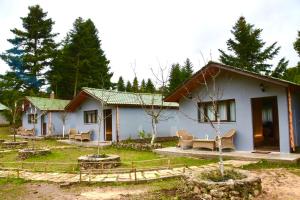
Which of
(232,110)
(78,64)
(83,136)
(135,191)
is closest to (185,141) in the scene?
(232,110)

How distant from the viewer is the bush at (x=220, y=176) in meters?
8.19

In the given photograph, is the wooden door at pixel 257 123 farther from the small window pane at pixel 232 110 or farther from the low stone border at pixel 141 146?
the low stone border at pixel 141 146

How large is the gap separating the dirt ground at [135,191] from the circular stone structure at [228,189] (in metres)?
0.26

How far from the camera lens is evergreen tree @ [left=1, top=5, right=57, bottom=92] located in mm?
44031

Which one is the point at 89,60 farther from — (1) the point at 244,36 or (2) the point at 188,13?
(2) the point at 188,13

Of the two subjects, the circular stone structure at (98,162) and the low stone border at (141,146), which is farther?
the low stone border at (141,146)

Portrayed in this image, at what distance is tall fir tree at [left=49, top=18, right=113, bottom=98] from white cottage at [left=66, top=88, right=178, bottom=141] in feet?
55.0

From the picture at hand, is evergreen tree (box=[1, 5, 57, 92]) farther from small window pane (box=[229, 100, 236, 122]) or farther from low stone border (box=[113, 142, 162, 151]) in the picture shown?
small window pane (box=[229, 100, 236, 122])

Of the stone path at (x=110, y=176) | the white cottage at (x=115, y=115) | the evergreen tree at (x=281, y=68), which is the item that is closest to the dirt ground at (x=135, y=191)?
the stone path at (x=110, y=176)

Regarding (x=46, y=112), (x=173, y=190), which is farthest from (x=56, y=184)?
(x=46, y=112)

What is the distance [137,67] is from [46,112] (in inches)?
459

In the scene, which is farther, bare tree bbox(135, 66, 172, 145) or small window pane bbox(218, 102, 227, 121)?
bare tree bbox(135, 66, 172, 145)

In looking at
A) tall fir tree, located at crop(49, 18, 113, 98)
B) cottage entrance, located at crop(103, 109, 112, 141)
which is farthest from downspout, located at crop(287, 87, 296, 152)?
tall fir tree, located at crop(49, 18, 113, 98)

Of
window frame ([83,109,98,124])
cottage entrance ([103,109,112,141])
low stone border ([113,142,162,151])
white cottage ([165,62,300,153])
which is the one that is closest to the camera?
white cottage ([165,62,300,153])
